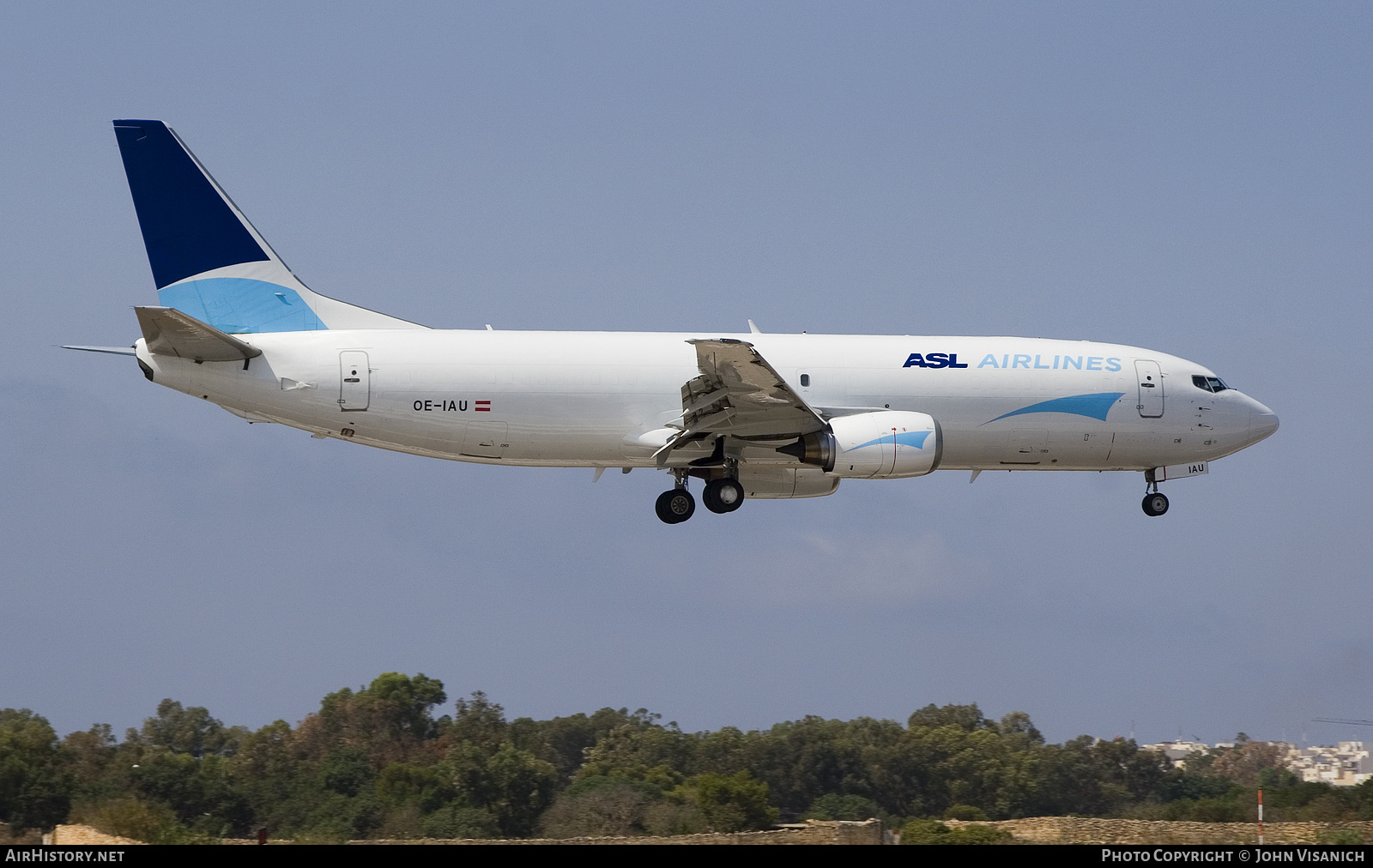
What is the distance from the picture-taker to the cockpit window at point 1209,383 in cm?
3069

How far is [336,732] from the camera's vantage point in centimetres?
4003

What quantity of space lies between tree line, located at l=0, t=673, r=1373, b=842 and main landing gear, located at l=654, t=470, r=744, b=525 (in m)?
5.49

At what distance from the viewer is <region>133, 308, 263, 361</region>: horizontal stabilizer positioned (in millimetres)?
24859

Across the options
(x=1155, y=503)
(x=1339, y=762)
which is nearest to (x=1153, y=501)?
(x=1155, y=503)

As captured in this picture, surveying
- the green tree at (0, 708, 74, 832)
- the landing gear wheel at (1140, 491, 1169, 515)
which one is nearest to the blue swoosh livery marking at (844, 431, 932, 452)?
the landing gear wheel at (1140, 491, 1169, 515)

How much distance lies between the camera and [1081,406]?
96.7 ft

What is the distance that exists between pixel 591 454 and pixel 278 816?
38.1 feet

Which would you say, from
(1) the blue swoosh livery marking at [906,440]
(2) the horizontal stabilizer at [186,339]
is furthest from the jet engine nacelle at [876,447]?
(2) the horizontal stabilizer at [186,339]

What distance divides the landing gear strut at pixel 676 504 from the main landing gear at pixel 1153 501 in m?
9.57

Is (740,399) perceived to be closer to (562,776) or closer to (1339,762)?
(562,776)

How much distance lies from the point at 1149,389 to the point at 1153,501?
2.53 metres

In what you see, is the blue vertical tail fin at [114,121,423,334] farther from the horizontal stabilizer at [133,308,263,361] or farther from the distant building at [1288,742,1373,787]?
the distant building at [1288,742,1373,787]
